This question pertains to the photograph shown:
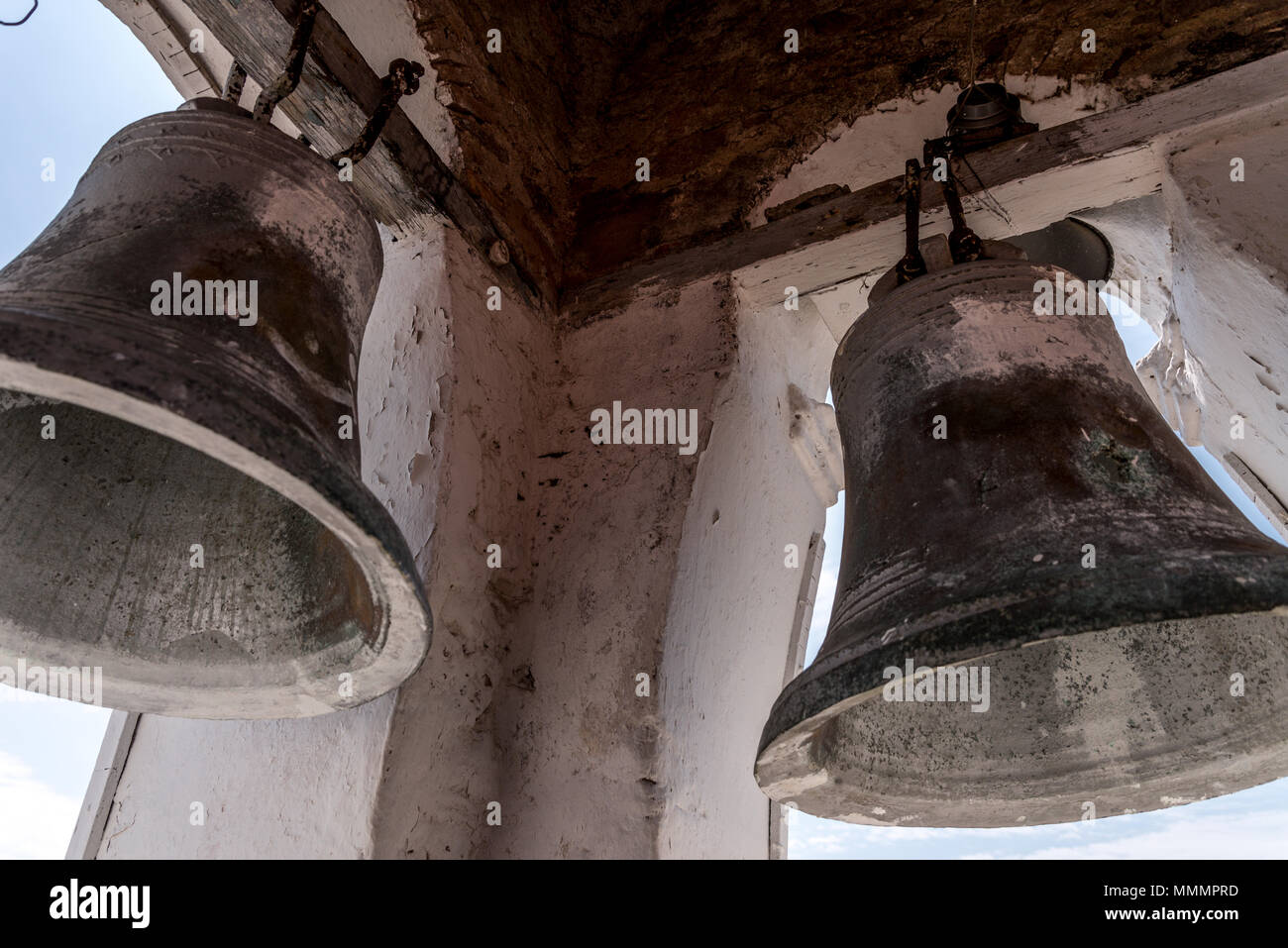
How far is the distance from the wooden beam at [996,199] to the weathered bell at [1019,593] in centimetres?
38

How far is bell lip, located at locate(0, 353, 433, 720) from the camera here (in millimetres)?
664

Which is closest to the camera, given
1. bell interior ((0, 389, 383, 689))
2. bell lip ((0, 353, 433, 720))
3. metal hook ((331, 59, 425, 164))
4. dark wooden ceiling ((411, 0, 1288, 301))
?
bell lip ((0, 353, 433, 720))

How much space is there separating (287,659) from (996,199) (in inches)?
46.6

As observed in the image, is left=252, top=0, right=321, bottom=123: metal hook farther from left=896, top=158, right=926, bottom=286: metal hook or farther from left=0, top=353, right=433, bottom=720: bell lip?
left=896, top=158, right=926, bottom=286: metal hook

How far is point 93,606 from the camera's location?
3.20ft

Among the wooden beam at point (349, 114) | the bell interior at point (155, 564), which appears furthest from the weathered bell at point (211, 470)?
the wooden beam at point (349, 114)

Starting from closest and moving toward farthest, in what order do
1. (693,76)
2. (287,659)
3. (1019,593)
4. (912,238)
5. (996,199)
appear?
1. (1019,593)
2. (287,659)
3. (912,238)
4. (996,199)
5. (693,76)

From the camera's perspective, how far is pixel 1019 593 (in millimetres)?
746

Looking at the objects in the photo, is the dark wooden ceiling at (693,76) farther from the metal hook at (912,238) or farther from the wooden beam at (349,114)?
the metal hook at (912,238)

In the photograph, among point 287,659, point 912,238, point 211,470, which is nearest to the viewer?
point 287,659

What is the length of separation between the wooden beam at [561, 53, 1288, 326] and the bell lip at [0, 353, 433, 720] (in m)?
0.91

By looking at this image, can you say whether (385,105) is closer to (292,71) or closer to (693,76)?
(292,71)

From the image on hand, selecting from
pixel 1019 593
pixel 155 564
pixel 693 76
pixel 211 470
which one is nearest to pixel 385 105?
pixel 211 470

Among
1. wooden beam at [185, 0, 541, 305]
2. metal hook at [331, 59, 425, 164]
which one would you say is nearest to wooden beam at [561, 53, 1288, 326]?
wooden beam at [185, 0, 541, 305]
